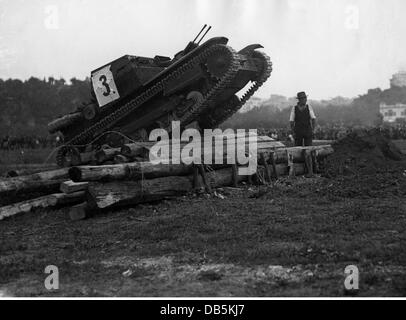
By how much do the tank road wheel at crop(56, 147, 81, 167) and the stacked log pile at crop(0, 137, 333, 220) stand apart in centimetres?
336

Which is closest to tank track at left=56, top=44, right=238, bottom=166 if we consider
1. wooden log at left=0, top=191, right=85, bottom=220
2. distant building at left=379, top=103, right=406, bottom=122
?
wooden log at left=0, top=191, right=85, bottom=220

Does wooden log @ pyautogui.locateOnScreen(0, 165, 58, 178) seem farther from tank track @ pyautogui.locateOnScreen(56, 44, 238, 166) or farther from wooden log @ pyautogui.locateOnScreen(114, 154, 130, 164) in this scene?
wooden log @ pyautogui.locateOnScreen(114, 154, 130, 164)

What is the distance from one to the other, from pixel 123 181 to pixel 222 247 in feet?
11.5

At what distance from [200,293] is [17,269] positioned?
224 centimetres

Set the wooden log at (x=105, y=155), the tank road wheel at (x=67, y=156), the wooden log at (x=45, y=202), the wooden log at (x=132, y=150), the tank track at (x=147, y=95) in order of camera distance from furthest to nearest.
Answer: the tank road wheel at (x=67, y=156) → the tank track at (x=147, y=95) → the wooden log at (x=105, y=155) → the wooden log at (x=132, y=150) → the wooden log at (x=45, y=202)

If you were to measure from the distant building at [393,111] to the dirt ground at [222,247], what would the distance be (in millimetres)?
74413

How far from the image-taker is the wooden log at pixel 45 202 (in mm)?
8984

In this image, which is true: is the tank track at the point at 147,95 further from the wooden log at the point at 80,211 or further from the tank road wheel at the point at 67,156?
the wooden log at the point at 80,211

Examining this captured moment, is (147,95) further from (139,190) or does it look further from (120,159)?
(139,190)

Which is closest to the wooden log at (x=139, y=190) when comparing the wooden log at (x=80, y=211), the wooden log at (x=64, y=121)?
the wooden log at (x=80, y=211)

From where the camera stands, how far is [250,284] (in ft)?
15.3

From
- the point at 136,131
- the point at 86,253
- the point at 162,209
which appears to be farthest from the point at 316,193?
the point at 136,131

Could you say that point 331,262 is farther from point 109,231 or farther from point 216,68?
point 216,68

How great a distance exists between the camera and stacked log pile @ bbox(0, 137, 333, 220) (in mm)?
8531
